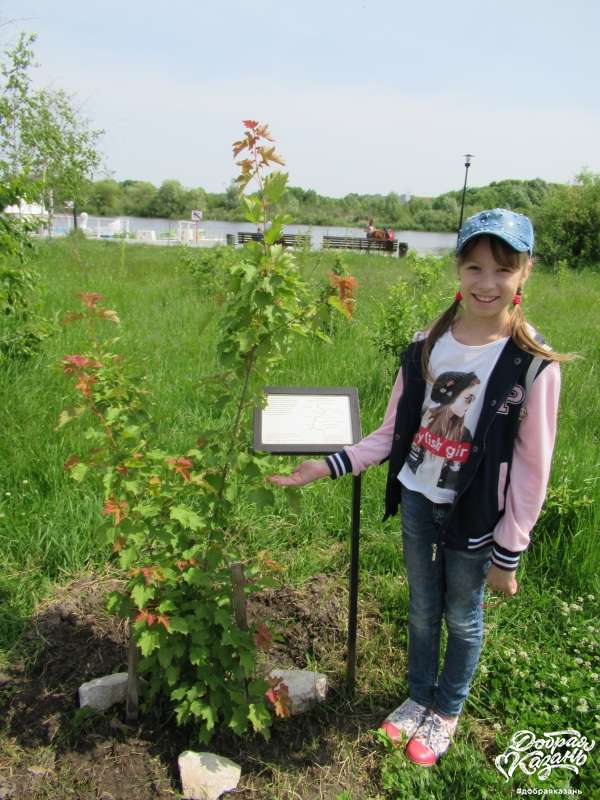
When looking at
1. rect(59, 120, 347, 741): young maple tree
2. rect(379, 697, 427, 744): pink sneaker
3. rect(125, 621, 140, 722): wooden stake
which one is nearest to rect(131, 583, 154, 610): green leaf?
rect(59, 120, 347, 741): young maple tree

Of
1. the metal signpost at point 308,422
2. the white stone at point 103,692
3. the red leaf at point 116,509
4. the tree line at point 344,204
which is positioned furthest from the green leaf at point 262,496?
the tree line at point 344,204

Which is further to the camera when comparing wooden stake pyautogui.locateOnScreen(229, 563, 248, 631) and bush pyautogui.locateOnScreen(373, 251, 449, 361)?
bush pyautogui.locateOnScreen(373, 251, 449, 361)

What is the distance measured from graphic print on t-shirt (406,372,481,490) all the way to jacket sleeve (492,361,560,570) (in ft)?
0.49

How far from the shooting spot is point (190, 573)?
170 cm

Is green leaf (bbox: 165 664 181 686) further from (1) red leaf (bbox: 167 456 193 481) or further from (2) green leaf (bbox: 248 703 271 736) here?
(1) red leaf (bbox: 167 456 193 481)

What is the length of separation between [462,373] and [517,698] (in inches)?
52.6

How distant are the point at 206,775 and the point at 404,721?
693 millimetres

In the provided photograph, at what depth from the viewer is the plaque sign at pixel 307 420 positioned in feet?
6.03

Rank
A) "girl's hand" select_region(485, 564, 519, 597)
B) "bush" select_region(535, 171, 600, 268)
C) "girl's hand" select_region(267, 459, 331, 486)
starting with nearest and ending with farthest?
"girl's hand" select_region(485, 564, 519, 597), "girl's hand" select_region(267, 459, 331, 486), "bush" select_region(535, 171, 600, 268)

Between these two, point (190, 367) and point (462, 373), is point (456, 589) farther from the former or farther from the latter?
point (190, 367)

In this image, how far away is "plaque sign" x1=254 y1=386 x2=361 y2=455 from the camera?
1.84 m

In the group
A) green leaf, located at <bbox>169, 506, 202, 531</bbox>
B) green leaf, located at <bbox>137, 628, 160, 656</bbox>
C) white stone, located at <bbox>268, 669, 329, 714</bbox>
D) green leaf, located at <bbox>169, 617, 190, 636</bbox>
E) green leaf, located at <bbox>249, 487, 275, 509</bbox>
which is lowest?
white stone, located at <bbox>268, 669, 329, 714</bbox>

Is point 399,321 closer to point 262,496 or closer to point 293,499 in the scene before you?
point 293,499

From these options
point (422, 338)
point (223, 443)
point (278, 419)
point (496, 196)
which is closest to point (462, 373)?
point (422, 338)
